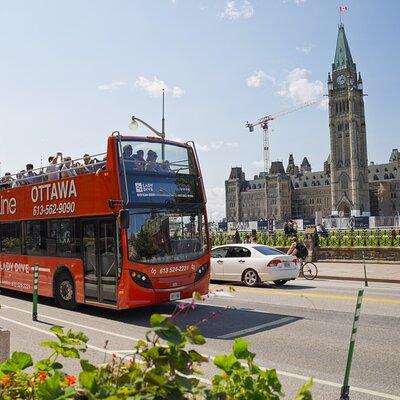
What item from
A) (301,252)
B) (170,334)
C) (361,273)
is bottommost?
(361,273)

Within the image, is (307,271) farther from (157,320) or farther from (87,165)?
(157,320)

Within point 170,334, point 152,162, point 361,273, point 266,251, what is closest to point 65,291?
point 152,162

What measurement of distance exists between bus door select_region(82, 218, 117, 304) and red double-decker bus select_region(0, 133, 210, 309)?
0.9 inches

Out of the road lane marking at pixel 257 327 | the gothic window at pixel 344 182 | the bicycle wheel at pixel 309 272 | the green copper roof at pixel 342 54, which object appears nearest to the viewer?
the road lane marking at pixel 257 327

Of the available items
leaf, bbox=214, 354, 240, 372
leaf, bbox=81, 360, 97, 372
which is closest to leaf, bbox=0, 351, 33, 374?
leaf, bbox=81, 360, 97, 372

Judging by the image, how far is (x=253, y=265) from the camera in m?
17.2

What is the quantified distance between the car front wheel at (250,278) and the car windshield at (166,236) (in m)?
5.82

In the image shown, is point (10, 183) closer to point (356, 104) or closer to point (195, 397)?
point (195, 397)

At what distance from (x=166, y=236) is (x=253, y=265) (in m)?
6.83

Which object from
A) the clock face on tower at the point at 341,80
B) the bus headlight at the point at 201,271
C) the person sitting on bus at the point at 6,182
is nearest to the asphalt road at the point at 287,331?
the bus headlight at the point at 201,271

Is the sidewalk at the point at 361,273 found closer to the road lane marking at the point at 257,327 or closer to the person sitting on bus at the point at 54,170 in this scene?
the road lane marking at the point at 257,327

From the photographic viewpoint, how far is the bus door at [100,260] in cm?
1084

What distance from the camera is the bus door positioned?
427 inches

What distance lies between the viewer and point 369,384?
19.6 ft
